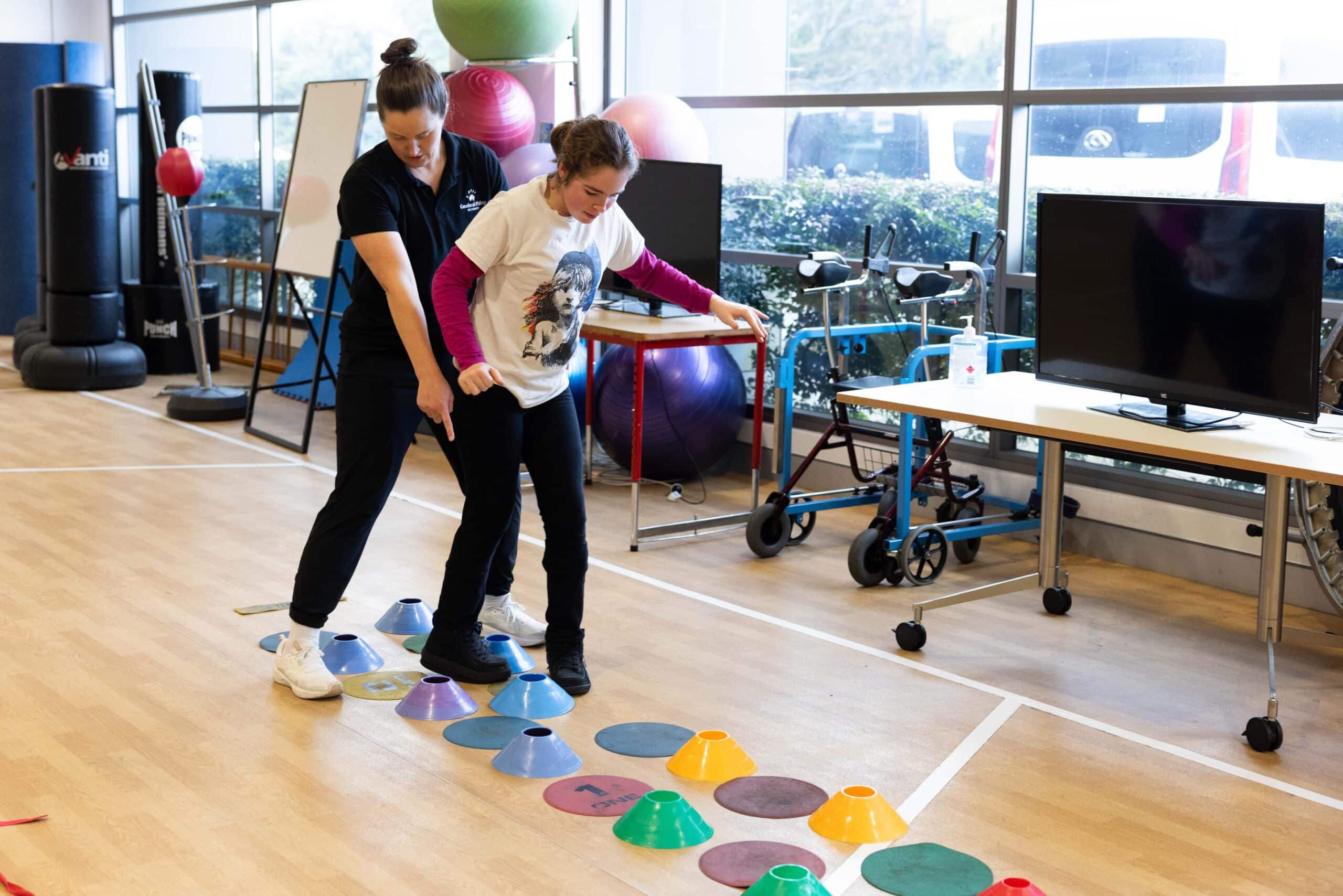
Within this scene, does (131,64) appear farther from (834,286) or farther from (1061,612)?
(1061,612)

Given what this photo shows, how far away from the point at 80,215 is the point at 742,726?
5.96m

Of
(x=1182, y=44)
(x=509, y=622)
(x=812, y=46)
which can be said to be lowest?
(x=509, y=622)

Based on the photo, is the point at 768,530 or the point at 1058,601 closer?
the point at 1058,601

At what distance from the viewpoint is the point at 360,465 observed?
314 centimetres

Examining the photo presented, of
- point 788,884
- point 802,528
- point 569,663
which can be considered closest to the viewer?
point 788,884

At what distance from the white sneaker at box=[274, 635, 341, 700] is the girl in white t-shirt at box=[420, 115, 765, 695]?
269 millimetres

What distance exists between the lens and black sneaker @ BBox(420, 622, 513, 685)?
3.38 metres

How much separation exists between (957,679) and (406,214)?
1765 mm

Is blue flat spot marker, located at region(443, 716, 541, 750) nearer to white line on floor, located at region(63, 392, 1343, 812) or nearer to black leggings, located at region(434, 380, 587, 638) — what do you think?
black leggings, located at region(434, 380, 587, 638)

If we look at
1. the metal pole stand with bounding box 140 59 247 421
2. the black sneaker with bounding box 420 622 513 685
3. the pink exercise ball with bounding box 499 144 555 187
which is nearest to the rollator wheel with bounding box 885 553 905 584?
the black sneaker with bounding box 420 622 513 685

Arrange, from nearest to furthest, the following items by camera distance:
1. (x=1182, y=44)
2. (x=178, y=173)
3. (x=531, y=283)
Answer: (x=531, y=283) < (x=1182, y=44) < (x=178, y=173)

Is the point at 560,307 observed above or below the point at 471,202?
below

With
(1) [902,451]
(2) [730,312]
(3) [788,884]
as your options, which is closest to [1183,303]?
(1) [902,451]

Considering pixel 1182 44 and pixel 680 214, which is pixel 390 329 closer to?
pixel 680 214
